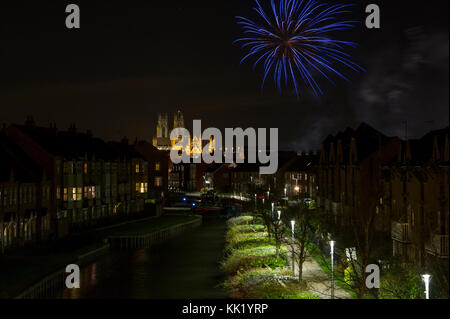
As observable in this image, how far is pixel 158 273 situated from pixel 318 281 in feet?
59.7

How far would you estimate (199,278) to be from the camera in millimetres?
46188

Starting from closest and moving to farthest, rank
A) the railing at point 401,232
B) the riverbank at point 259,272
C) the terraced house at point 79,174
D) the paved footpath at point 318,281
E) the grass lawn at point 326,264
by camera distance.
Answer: the paved footpath at point 318,281
the riverbank at point 259,272
the grass lawn at point 326,264
the railing at point 401,232
the terraced house at point 79,174

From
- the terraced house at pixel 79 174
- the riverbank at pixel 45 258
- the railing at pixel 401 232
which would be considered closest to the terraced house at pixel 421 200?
the railing at pixel 401 232

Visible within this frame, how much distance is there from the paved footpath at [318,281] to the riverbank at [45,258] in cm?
1619

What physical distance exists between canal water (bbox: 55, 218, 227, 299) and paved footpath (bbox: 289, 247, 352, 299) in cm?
587

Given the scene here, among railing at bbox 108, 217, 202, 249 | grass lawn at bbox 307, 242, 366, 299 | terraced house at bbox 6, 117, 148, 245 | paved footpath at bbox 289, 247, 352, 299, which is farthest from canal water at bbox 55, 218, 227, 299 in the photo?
terraced house at bbox 6, 117, 148, 245

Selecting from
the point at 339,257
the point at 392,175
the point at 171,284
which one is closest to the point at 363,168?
the point at 392,175

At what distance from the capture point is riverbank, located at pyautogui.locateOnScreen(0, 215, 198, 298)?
113 ft

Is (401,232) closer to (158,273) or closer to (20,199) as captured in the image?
(158,273)

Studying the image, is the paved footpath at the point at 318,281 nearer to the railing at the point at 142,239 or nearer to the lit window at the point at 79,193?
the railing at the point at 142,239

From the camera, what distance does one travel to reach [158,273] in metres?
48.6

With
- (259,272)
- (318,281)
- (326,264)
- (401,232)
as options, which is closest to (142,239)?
(259,272)

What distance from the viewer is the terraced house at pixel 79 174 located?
58.9 metres

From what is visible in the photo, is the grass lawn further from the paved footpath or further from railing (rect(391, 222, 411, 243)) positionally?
railing (rect(391, 222, 411, 243))
